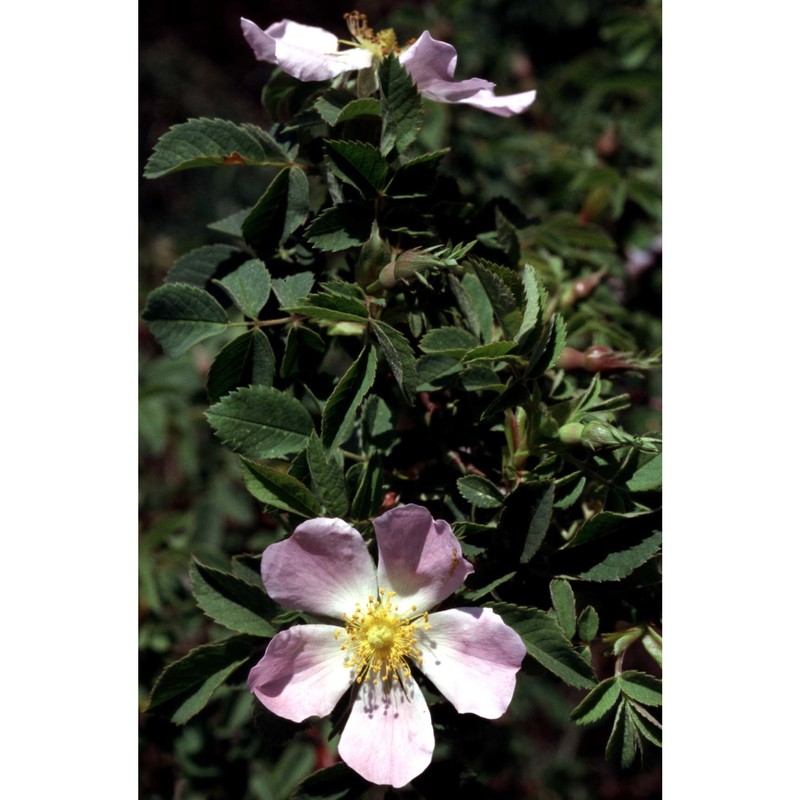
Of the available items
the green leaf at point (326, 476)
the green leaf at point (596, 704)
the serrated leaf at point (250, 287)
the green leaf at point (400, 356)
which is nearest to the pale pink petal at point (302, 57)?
the serrated leaf at point (250, 287)

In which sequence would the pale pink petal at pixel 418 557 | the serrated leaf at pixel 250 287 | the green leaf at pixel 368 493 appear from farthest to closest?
the serrated leaf at pixel 250 287, the green leaf at pixel 368 493, the pale pink petal at pixel 418 557

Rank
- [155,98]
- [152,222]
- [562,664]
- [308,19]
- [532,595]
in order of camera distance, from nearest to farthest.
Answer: [562,664]
[532,595]
[152,222]
[155,98]
[308,19]

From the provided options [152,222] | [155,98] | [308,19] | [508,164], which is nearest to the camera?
[508,164]

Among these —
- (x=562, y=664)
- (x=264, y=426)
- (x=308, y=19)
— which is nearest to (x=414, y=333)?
(x=264, y=426)

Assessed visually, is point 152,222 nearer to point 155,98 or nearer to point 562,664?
point 155,98

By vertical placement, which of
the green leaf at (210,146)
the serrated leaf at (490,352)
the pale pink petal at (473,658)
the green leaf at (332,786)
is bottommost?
the green leaf at (332,786)

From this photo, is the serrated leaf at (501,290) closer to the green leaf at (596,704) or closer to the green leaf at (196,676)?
the green leaf at (596,704)

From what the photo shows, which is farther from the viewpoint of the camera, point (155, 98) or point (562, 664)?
point (155, 98)
